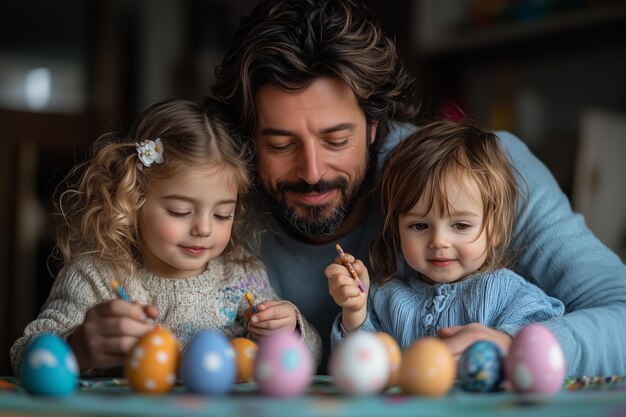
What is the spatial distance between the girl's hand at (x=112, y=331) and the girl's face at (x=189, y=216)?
27 cm

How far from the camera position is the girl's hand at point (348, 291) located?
134 centimetres

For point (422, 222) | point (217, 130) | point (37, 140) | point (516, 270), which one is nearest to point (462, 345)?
point (422, 222)

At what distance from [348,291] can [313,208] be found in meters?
0.32

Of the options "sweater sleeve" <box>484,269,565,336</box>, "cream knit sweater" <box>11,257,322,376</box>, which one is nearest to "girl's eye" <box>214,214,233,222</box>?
"cream knit sweater" <box>11,257,322,376</box>

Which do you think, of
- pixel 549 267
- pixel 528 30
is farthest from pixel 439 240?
pixel 528 30

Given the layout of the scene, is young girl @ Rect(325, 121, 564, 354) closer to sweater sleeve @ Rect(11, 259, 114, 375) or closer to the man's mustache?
the man's mustache

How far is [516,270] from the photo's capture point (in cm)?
157

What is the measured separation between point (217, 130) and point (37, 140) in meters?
2.46

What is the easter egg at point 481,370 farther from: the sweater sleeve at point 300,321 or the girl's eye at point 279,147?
the girl's eye at point 279,147

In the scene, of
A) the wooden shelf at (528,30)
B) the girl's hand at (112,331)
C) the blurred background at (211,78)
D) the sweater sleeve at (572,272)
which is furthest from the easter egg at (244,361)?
the wooden shelf at (528,30)

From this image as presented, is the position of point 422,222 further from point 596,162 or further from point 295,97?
point 596,162

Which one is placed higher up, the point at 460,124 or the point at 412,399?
the point at 460,124

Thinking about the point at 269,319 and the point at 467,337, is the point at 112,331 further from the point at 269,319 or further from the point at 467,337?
the point at 467,337

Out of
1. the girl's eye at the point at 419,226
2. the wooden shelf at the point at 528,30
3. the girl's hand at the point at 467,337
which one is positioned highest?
the wooden shelf at the point at 528,30
